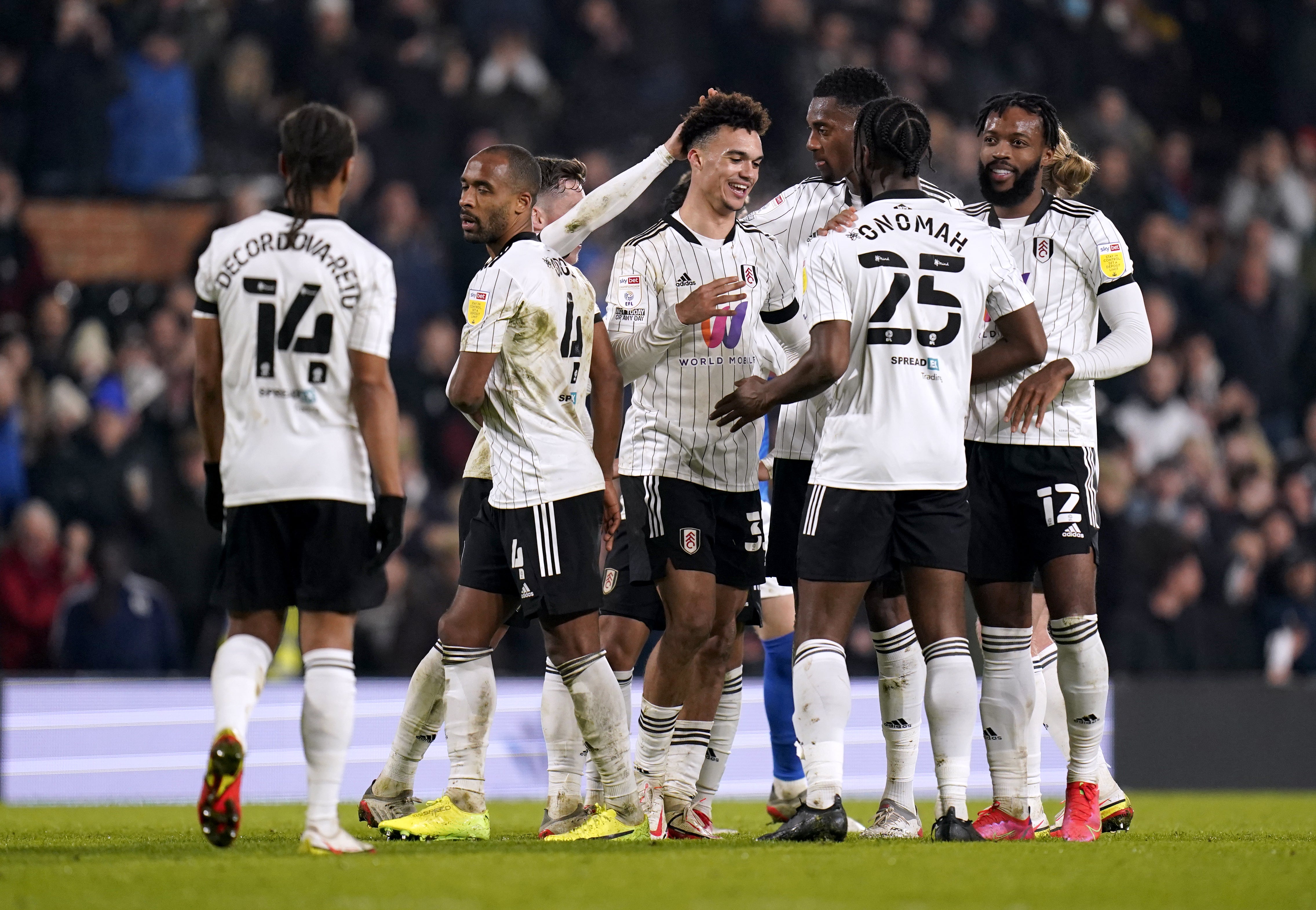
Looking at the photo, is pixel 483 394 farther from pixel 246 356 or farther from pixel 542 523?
pixel 246 356

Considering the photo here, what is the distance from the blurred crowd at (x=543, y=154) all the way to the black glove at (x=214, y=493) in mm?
5532

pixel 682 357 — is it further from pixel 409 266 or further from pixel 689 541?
pixel 409 266

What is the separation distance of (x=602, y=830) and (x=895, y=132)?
2.53m

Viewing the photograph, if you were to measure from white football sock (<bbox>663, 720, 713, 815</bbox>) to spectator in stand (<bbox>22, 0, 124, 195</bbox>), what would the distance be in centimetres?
831

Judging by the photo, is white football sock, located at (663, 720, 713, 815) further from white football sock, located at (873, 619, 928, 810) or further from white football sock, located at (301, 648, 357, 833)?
white football sock, located at (301, 648, 357, 833)

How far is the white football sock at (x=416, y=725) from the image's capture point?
20.4 ft

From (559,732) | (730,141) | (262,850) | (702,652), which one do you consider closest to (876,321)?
(730,141)

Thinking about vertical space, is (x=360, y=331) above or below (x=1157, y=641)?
above

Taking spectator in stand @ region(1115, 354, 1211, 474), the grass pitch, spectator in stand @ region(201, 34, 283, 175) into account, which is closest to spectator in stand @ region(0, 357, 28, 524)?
spectator in stand @ region(201, 34, 283, 175)

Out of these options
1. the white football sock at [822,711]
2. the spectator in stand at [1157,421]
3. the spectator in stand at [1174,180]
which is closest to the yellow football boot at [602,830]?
the white football sock at [822,711]

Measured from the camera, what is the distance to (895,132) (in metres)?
5.68

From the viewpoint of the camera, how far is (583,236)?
6.44m

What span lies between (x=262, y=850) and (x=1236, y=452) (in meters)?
10.5

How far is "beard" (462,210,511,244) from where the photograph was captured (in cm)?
586
